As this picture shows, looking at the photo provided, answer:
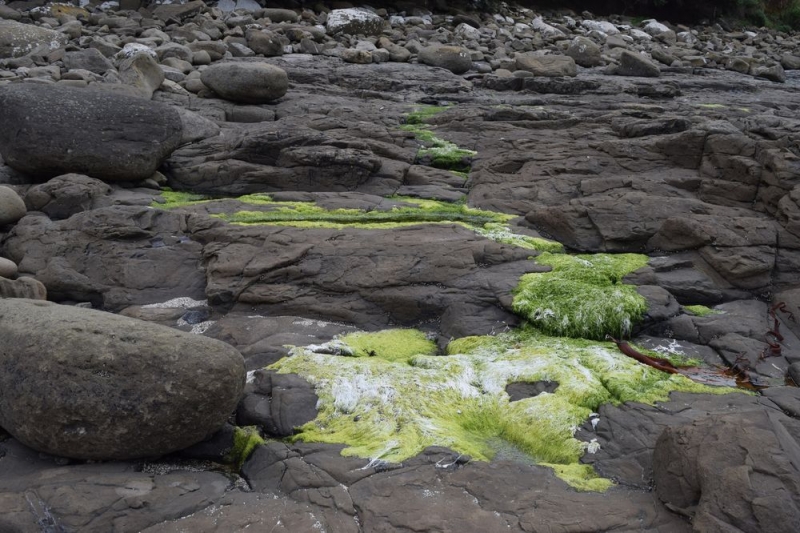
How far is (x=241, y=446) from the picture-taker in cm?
584

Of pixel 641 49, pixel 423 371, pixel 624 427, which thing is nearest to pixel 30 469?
pixel 423 371

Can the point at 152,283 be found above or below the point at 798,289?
below

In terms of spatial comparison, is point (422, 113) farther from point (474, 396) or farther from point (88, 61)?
point (474, 396)

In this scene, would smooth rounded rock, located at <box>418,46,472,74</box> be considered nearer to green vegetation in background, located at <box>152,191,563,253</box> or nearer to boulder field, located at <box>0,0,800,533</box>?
boulder field, located at <box>0,0,800,533</box>

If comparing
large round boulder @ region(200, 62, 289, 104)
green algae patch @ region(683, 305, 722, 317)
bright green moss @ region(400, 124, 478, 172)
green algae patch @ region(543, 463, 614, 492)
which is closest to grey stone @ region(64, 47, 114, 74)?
large round boulder @ region(200, 62, 289, 104)

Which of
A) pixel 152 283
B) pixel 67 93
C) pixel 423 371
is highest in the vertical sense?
pixel 67 93

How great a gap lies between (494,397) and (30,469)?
3.97m

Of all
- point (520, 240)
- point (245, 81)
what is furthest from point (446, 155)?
point (245, 81)

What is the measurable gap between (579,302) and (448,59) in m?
14.0

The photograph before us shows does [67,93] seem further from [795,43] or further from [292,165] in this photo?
[795,43]

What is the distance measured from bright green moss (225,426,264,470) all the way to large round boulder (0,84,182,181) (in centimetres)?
718

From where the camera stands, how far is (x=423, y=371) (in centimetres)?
681

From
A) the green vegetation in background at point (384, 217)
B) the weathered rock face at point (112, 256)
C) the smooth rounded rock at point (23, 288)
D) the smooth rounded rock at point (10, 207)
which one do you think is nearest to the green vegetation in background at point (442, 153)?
the green vegetation in background at point (384, 217)

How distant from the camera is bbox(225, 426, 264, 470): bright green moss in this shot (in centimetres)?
576
